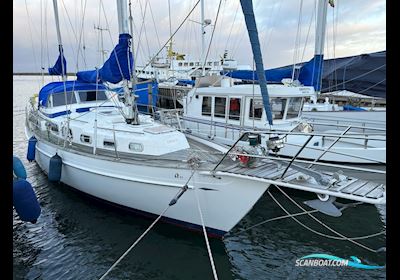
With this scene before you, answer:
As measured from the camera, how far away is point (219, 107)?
11.0 m

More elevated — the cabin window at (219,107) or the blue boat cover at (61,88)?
the blue boat cover at (61,88)

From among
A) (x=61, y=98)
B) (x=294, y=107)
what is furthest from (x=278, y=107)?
(x=61, y=98)

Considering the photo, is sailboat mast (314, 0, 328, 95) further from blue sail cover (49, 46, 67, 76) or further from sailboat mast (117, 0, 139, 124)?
blue sail cover (49, 46, 67, 76)

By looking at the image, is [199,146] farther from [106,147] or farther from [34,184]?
[34,184]

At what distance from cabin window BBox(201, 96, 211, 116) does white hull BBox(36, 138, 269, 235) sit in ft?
16.6

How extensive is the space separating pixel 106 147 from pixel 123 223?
195cm

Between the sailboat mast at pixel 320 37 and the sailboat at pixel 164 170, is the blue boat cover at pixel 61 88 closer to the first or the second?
the sailboat at pixel 164 170

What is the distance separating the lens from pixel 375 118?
41.7 ft

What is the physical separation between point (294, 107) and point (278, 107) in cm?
73

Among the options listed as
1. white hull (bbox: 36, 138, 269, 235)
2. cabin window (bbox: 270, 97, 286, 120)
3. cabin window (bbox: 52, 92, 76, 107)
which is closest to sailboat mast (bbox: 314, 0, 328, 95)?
cabin window (bbox: 270, 97, 286, 120)

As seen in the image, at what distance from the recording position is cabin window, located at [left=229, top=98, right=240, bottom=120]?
34.2 ft

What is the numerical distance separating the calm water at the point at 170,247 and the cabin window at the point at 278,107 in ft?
10.1

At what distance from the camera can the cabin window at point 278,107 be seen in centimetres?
1004

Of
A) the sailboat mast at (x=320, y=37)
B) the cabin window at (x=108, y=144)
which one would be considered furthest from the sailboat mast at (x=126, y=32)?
the sailboat mast at (x=320, y=37)
